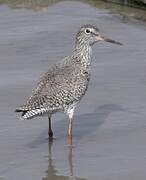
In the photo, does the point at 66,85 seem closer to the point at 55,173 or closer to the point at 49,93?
the point at 49,93

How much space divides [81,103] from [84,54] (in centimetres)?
112

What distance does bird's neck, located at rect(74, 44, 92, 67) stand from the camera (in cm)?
971

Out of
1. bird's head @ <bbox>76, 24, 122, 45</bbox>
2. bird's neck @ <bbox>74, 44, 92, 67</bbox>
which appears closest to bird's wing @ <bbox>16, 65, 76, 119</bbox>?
bird's neck @ <bbox>74, 44, 92, 67</bbox>

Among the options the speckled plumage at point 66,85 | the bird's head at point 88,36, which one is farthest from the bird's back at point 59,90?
the bird's head at point 88,36

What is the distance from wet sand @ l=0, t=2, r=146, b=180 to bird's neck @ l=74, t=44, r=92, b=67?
32.2 inches

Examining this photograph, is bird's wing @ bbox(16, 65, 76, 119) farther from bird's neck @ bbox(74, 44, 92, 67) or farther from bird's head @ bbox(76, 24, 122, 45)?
bird's head @ bbox(76, 24, 122, 45)

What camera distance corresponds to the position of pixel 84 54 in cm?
976

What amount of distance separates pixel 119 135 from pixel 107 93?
1565mm

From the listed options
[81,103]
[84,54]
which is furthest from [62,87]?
[81,103]

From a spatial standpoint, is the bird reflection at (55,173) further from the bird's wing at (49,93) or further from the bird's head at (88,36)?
the bird's head at (88,36)

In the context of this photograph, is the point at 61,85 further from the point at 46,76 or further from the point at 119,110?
the point at 119,110

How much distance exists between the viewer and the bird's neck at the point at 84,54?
9.71 meters

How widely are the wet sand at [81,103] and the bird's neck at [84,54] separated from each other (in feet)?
2.68

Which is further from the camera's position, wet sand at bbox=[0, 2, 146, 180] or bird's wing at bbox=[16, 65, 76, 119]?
bird's wing at bbox=[16, 65, 76, 119]
